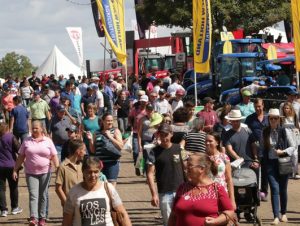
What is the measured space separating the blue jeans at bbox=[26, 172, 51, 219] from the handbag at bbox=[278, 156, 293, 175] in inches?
132

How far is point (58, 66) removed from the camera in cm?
6275

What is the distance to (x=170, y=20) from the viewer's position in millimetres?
52406

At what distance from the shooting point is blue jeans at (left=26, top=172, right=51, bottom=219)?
12.9 meters

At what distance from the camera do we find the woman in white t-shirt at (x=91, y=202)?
7977mm

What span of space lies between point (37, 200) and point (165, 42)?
3970cm

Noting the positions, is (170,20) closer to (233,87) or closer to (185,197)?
(233,87)

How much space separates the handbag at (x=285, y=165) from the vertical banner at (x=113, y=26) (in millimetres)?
13915

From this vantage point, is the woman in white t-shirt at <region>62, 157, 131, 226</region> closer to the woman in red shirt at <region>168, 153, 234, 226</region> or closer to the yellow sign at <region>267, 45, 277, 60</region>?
the woman in red shirt at <region>168, 153, 234, 226</region>

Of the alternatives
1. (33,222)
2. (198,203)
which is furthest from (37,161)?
(198,203)

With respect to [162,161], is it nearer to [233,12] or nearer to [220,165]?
[220,165]

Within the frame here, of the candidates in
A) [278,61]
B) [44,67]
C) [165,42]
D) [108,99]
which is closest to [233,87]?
[278,61]

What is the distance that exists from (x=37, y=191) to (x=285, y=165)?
3600mm

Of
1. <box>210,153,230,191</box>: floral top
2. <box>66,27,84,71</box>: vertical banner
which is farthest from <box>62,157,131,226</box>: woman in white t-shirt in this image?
<box>66,27,84,71</box>: vertical banner

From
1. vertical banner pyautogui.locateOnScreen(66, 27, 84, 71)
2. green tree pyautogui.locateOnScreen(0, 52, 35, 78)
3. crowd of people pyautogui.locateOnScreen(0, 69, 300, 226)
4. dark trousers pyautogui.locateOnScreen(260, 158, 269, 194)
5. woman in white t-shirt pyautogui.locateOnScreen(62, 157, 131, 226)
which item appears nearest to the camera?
crowd of people pyautogui.locateOnScreen(0, 69, 300, 226)
